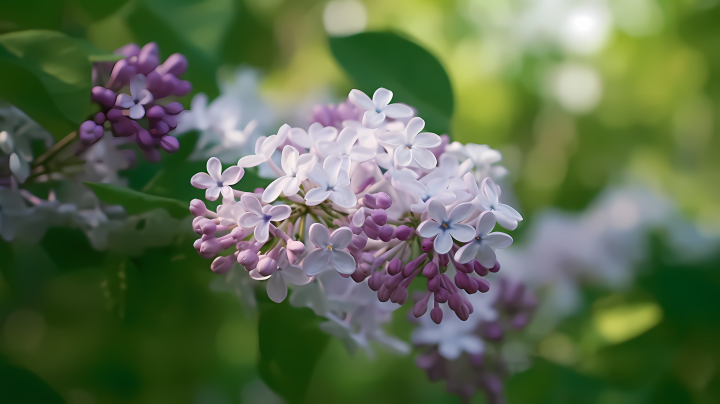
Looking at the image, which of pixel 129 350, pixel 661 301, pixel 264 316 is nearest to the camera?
pixel 264 316

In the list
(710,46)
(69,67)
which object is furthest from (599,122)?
(69,67)

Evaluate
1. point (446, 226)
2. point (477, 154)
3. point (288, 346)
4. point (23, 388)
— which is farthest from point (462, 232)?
point (23, 388)

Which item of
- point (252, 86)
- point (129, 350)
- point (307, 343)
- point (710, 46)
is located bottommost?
point (129, 350)

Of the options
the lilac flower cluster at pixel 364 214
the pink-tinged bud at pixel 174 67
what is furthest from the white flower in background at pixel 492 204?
the pink-tinged bud at pixel 174 67

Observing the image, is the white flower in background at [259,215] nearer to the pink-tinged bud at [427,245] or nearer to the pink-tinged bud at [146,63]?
the pink-tinged bud at [427,245]

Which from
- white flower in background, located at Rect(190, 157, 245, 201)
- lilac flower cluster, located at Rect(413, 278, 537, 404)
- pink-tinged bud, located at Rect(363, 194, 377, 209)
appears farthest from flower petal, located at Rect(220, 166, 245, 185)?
lilac flower cluster, located at Rect(413, 278, 537, 404)

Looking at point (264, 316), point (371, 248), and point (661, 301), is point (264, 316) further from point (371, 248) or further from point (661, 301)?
point (661, 301)

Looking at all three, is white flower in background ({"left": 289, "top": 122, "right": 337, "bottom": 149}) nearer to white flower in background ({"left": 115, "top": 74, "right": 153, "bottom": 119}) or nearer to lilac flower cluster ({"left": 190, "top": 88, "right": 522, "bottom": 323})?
lilac flower cluster ({"left": 190, "top": 88, "right": 522, "bottom": 323})
